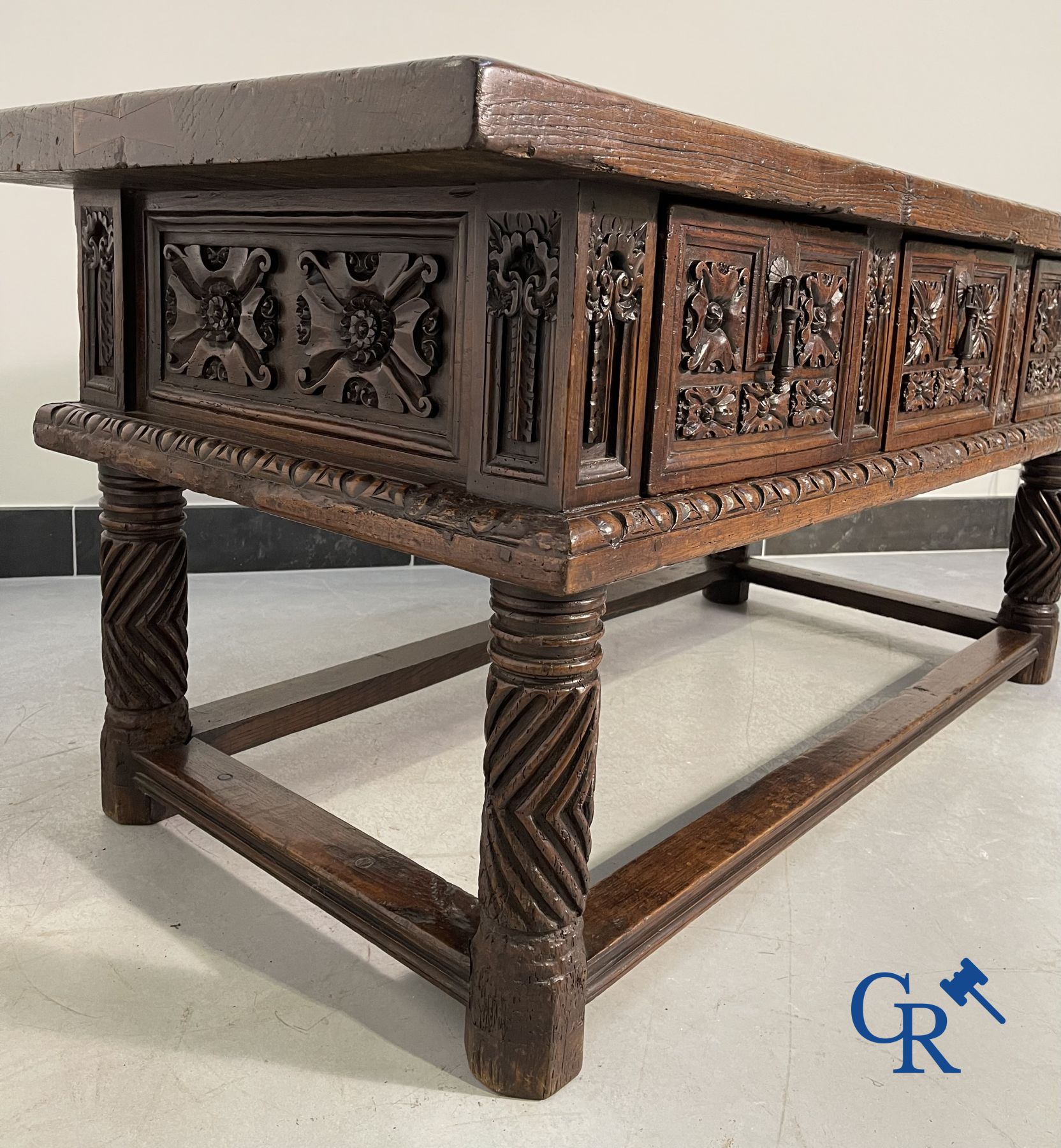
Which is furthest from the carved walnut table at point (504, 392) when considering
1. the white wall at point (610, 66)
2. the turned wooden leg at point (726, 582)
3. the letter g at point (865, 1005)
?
the white wall at point (610, 66)

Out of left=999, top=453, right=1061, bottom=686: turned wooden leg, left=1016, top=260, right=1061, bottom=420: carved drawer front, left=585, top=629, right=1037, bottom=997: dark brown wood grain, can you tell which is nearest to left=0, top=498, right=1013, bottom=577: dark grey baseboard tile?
left=999, top=453, right=1061, bottom=686: turned wooden leg

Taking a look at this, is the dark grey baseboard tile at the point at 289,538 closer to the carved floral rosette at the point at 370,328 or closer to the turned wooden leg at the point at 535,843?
the carved floral rosette at the point at 370,328

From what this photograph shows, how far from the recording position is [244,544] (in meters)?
3.61

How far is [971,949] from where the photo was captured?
1.69 m

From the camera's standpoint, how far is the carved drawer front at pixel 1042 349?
2330mm

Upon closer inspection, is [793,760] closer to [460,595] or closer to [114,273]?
[114,273]

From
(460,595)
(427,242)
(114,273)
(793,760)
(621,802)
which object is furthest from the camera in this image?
(460,595)

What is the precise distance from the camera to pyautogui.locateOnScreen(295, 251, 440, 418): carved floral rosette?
Answer: 1.34 meters

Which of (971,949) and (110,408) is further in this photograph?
(110,408)

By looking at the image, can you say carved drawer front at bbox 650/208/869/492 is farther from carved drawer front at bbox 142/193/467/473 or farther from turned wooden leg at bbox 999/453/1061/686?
turned wooden leg at bbox 999/453/1061/686

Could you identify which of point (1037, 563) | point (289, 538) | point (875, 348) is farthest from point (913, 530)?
point (875, 348)

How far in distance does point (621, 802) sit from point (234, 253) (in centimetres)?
116

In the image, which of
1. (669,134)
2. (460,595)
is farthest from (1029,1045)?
(460,595)

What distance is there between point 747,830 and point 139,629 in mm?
1014
